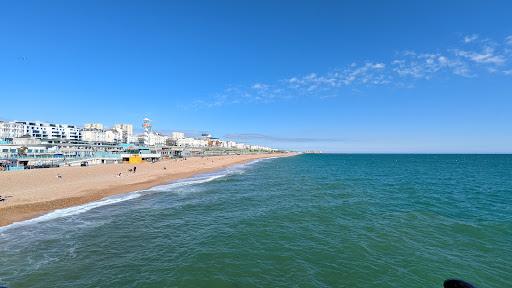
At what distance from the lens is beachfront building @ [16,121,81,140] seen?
13107 centimetres

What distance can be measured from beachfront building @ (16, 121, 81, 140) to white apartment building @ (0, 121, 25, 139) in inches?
101

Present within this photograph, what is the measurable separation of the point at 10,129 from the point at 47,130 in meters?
15.9

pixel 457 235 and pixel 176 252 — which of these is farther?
pixel 457 235

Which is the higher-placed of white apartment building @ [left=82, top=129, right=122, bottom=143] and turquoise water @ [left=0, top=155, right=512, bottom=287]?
white apartment building @ [left=82, top=129, right=122, bottom=143]

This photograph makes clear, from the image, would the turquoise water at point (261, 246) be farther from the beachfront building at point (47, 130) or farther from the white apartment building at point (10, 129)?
the beachfront building at point (47, 130)

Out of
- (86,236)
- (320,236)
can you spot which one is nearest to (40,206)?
(86,236)

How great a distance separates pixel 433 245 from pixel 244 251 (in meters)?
9.61

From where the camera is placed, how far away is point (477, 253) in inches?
519

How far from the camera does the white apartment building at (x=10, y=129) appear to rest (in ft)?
388

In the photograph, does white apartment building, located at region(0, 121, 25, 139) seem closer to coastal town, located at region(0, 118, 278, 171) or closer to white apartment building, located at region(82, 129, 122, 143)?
coastal town, located at region(0, 118, 278, 171)

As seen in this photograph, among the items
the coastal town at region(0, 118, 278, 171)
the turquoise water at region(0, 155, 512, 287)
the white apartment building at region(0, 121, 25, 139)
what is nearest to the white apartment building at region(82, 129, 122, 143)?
the coastal town at region(0, 118, 278, 171)

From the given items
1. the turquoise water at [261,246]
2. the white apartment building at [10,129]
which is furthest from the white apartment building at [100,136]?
the turquoise water at [261,246]

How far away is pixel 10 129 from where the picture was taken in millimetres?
121312

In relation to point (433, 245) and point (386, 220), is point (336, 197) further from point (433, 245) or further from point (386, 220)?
point (433, 245)
